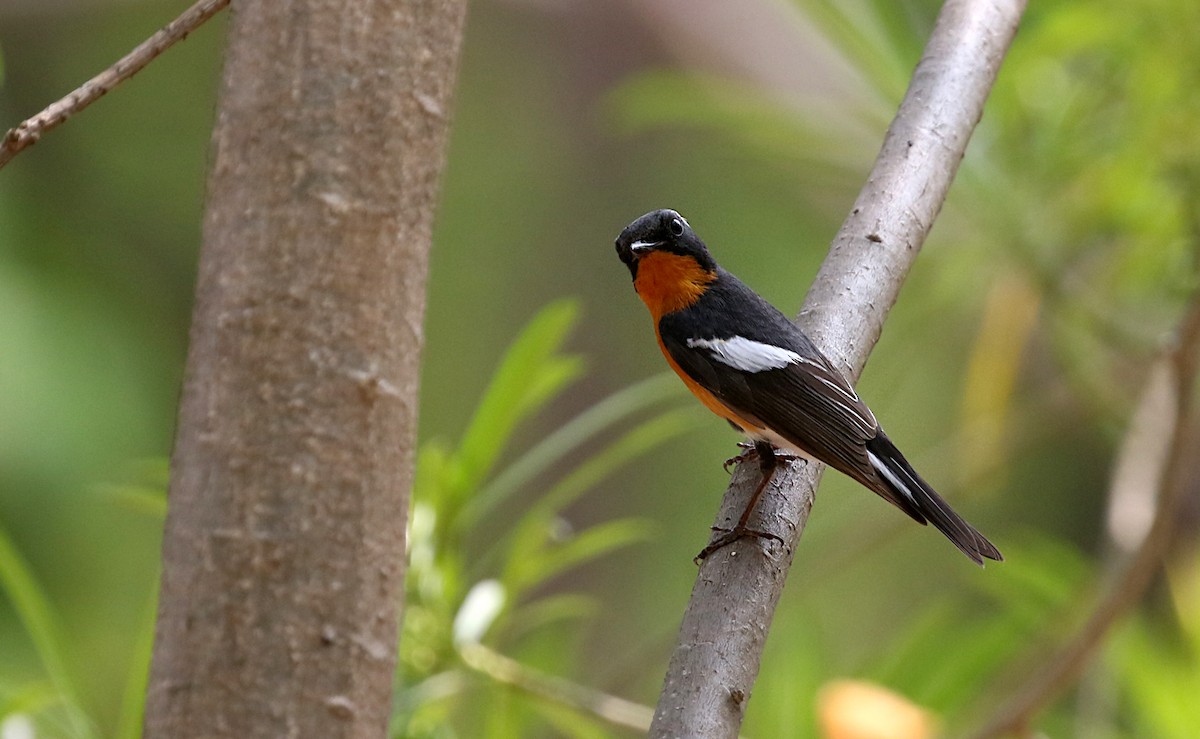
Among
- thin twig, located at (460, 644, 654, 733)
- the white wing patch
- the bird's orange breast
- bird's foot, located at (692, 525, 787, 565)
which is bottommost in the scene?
thin twig, located at (460, 644, 654, 733)

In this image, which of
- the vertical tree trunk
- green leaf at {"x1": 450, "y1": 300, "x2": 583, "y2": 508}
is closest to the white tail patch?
green leaf at {"x1": 450, "y1": 300, "x2": 583, "y2": 508}

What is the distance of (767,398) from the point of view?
1626mm

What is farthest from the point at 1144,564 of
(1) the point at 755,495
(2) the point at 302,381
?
(2) the point at 302,381

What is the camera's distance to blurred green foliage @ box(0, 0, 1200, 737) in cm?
205

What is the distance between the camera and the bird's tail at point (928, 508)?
1.55 metres

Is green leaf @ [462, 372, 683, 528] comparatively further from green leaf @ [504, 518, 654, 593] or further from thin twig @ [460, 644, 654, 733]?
thin twig @ [460, 644, 654, 733]

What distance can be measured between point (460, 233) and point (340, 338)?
4491 millimetres

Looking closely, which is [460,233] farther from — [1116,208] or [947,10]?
[947,10]

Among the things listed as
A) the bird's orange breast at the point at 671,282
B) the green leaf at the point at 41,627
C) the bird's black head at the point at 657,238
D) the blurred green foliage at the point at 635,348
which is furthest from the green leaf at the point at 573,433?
the green leaf at the point at 41,627

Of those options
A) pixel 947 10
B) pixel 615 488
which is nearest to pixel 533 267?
pixel 615 488

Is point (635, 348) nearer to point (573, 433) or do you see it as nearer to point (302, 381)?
point (573, 433)

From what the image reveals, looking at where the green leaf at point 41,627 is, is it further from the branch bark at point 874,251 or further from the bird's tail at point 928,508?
the bird's tail at point 928,508

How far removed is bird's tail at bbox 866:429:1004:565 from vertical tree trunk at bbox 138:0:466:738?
0.89m

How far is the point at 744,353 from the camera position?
1.73 m
